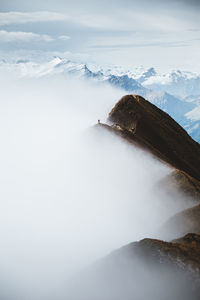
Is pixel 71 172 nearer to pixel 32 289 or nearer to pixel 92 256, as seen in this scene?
pixel 92 256

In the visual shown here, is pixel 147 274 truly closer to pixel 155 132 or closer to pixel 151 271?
pixel 151 271

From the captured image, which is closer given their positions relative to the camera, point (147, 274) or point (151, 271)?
point (151, 271)

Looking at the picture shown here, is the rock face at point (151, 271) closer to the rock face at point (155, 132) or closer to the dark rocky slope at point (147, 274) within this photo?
the dark rocky slope at point (147, 274)

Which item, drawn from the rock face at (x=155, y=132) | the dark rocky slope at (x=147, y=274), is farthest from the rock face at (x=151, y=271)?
the rock face at (x=155, y=132)

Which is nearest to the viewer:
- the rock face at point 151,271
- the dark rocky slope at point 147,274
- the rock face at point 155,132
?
the dark rocky slope at point 147,274

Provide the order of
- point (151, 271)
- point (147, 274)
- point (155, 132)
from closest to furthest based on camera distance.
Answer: point (151, 271) < point (147, 274) < point (155, 132)

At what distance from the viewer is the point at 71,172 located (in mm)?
104938

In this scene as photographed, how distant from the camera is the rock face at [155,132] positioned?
338 feet

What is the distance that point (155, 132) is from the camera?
353 feet

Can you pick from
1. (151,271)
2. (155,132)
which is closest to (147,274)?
(151,271)

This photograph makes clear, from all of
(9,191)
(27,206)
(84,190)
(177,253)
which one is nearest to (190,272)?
(177,253)

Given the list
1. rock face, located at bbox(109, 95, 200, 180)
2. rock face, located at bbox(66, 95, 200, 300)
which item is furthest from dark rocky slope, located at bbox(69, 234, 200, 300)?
rock face, located at bbox(109, 95, 200, 180)

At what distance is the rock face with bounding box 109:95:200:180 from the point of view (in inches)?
4058

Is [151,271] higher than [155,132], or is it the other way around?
[155,132]
